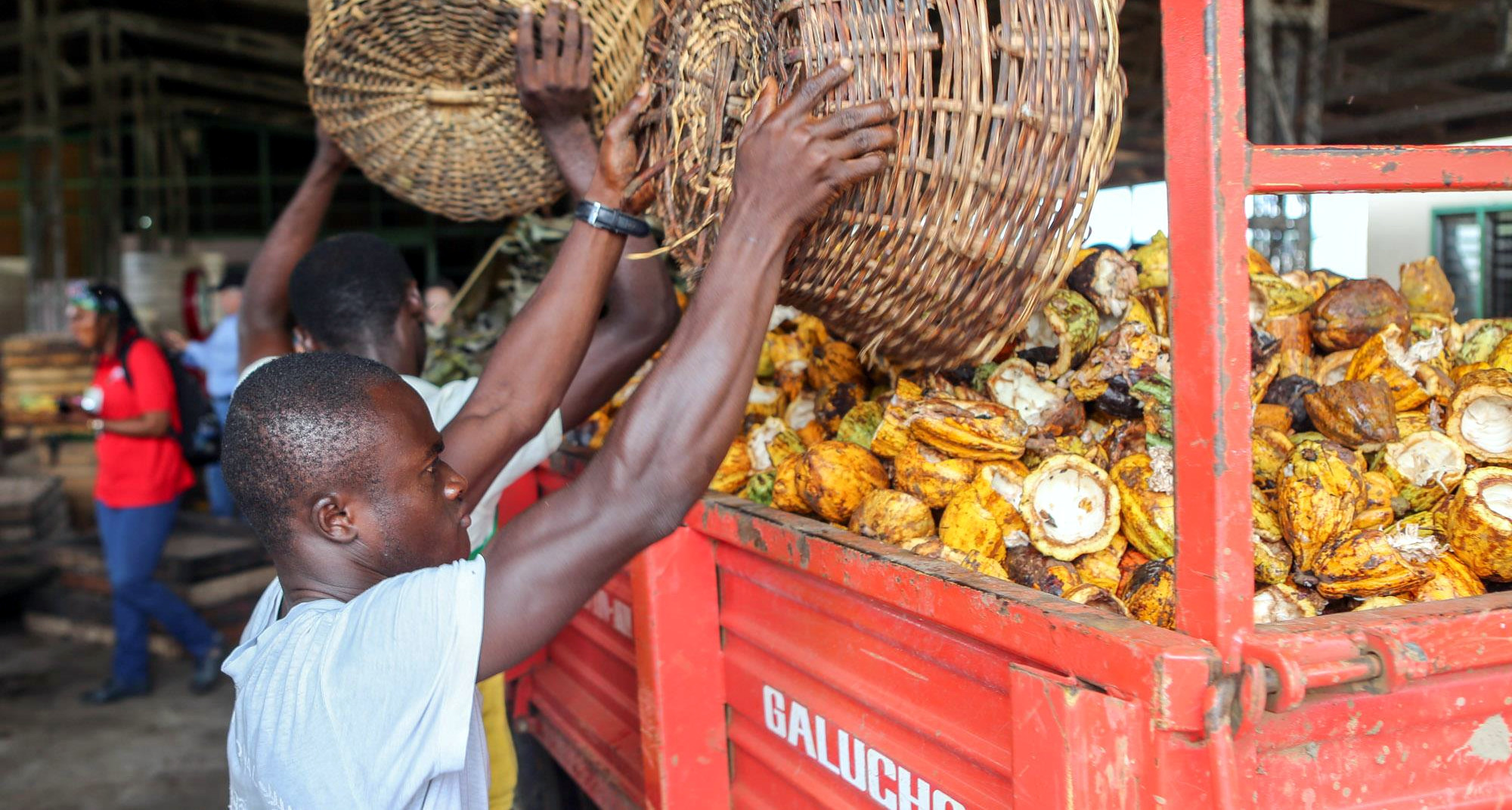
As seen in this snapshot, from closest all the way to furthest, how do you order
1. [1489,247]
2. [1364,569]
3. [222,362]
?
[1364,569] < [1489,247] < [222,362]

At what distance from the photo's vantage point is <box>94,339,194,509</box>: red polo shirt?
4.94 m

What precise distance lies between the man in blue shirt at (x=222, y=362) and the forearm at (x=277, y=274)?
14.4 ft

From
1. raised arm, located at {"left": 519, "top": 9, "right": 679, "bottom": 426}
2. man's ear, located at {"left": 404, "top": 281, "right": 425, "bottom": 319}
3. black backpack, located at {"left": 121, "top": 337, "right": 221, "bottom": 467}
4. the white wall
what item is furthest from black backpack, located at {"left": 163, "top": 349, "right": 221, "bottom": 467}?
the white wall

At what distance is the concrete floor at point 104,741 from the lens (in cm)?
429

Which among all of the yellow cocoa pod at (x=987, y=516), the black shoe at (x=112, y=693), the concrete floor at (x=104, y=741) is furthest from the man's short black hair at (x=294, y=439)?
the black shoe at (x=112, y=693)

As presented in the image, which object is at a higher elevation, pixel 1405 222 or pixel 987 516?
pixel 1405 222

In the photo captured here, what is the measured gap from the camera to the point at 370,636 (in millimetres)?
1179

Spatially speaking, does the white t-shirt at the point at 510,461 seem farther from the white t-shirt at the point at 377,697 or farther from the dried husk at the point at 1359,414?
the dried husk at the point at 1359,414

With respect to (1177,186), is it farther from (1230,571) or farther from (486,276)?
(486,276)

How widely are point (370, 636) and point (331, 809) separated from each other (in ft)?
0.69

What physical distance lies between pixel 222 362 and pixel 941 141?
280 inches

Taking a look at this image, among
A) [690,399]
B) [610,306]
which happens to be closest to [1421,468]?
[690,399]

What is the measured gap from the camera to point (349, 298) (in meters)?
2.25

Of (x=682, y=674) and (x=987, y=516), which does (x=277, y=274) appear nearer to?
(x=682, y=674)
